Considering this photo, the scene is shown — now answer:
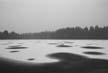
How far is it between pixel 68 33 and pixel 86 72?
143640 millimetres

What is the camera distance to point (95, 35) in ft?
419

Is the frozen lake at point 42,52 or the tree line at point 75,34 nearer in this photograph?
the frozen lake at point 42,52

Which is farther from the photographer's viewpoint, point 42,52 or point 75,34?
point 75,34

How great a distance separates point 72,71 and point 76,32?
5573 inches

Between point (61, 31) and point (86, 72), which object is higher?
point (61, 31)

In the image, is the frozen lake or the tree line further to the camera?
the tree line

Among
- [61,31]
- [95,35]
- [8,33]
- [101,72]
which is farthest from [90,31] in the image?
[101,72]

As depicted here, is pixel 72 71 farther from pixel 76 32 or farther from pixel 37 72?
pixel 76 32

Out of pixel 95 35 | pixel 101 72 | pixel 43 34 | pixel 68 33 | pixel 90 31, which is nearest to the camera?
pixel 101 72

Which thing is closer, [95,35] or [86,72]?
[86,72]

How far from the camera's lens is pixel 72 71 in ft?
26.8

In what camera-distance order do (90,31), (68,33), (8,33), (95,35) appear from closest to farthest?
(95,35) → (90,31) → (68,33) → (8,33)

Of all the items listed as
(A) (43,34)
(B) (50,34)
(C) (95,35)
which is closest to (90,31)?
(C) (95,35)

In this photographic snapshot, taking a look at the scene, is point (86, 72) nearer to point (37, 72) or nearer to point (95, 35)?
point (37, 72)
